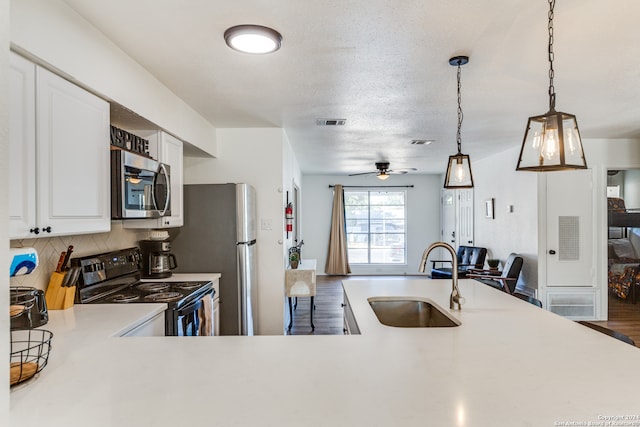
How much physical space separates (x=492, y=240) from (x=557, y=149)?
4.92m

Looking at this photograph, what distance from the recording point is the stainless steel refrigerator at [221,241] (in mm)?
3258

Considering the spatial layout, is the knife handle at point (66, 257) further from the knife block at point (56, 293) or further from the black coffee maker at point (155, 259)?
the black coffee maker at point (155, 259)

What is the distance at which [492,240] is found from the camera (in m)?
5.85

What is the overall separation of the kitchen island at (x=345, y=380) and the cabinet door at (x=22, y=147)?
1.71ft

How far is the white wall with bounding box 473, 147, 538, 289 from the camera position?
475cm

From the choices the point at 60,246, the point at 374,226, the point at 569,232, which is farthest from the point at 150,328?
the point at 374,226

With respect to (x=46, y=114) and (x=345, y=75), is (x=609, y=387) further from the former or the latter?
(x=46, y=114)

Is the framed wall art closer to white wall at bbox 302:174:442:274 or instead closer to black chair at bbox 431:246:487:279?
black chair at bbox 431:246:487:279

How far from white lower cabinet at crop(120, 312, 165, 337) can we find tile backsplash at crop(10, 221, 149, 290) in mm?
634

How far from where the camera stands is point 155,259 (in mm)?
3051

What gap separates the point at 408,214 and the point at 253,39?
6.93m

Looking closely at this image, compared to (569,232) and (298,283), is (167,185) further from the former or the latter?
(569,232)

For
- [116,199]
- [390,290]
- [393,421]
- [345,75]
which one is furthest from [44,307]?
[345,75]

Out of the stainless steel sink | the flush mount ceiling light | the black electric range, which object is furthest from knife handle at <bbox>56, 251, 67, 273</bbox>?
the stainless steel sink
